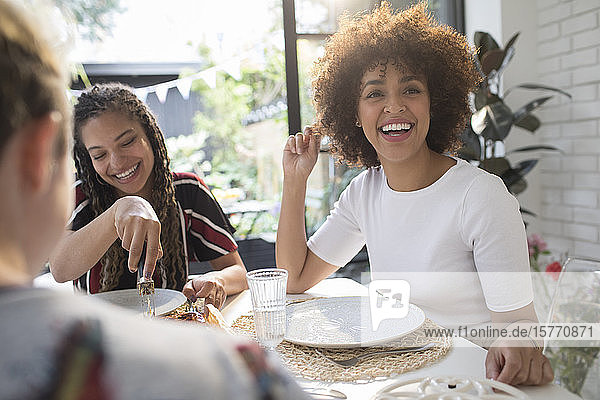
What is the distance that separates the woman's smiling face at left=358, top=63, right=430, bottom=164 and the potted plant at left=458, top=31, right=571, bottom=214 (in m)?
1.23

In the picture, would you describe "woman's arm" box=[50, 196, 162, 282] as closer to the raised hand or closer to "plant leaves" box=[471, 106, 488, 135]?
the raised hand

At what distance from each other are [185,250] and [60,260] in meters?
0.36

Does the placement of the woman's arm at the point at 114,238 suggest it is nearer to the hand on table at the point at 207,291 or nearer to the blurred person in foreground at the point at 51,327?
the hand on table at the point at 207,291

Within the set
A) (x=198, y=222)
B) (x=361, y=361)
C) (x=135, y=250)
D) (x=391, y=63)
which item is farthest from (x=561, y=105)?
(x=135, y=250)

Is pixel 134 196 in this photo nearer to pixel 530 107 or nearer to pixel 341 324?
pixel 341 324

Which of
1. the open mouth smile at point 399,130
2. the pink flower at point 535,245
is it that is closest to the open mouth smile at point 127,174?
the open mouth smile at point 399,130

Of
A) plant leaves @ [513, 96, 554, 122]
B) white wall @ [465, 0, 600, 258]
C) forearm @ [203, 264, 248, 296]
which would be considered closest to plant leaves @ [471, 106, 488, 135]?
plant leaves @ [513, 96, 554, 122]

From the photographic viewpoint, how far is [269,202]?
526 centimetres

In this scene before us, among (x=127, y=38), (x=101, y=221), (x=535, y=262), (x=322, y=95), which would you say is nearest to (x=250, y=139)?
(x=127, y=38)

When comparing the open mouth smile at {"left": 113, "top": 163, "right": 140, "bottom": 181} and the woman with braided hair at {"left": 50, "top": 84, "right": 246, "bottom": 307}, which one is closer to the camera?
the woman with braided hair at {"left": 50, "top": 84, "right": 246, "bottom": 307}

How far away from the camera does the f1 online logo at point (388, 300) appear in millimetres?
1093

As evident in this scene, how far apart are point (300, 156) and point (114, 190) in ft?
1.87

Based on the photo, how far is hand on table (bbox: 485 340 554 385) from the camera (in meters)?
0.82

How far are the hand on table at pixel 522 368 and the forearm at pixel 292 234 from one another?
2.36ft
